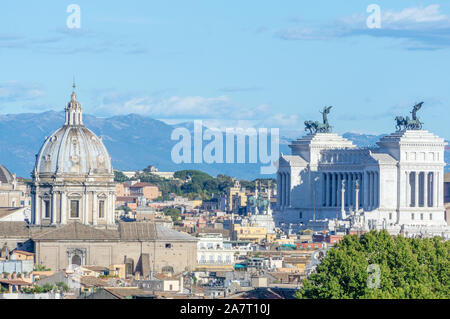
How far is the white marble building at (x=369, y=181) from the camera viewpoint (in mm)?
170625

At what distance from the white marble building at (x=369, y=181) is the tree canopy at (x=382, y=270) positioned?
78.1 metres

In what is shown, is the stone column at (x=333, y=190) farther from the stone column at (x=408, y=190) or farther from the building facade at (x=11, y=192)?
the building facade at (x=11, y=192)

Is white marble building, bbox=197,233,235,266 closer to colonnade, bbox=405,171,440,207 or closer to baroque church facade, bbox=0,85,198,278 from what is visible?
baroque church facade, bbox=0,85,198,278

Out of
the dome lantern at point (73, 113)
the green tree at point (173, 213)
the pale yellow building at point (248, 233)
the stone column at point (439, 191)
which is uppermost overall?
the dome lantern at point (73, 113)

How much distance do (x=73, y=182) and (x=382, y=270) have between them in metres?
49.3

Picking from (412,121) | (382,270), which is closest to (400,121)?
(412,121)

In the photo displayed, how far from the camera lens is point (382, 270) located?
235 ft

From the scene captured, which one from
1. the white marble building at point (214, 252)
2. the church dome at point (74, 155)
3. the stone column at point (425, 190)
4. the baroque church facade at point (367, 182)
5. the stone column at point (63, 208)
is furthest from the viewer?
the stone column at point (425, 190)

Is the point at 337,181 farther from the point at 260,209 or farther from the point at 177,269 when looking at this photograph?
the point at 177,269

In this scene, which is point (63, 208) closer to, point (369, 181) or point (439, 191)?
point (369, 181)

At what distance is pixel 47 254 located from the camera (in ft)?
365

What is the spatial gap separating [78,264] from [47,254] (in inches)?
68.7

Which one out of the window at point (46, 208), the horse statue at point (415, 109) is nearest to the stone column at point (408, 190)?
the horse statue at point (415, 109)
